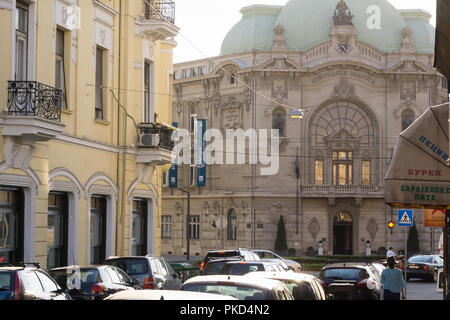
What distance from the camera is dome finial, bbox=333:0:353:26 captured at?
69.0m

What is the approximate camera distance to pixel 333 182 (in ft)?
227

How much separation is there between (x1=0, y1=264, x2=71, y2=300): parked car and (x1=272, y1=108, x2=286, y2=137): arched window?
53.6 metres

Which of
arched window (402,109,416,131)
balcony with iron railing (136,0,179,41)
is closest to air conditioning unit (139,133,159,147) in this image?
balcony with iron railing (136,0,179,41)

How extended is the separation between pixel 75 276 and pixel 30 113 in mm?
5427

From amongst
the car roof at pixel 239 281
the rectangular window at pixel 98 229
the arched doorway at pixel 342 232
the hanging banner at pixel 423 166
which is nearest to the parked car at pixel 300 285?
the hanging banner at pixel 423 166

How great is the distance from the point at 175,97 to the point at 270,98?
10685 mm

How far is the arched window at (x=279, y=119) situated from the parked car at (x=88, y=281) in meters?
50.3

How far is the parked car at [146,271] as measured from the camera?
70.1ft

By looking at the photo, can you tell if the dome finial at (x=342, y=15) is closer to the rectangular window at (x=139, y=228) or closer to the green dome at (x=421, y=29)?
the green dome at (x=421, y=29)

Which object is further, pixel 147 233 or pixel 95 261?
pixel 147 233

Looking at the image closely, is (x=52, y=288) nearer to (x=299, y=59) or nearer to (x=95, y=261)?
(x=95, y=261)

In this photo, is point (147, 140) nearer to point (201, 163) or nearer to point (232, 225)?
point (201, 163)

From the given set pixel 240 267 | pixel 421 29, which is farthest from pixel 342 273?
pixel 421 29
